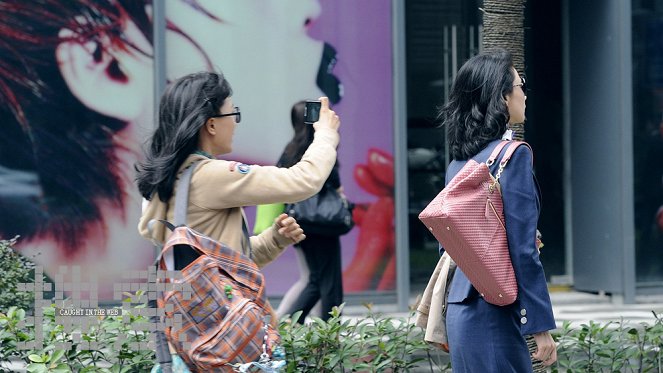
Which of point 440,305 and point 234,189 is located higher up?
point 234,189

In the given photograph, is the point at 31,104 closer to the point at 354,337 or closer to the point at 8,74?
the point at 8,74

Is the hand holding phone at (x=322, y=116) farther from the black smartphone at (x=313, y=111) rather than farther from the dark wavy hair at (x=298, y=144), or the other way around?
the dark wavy hair at (x=298, y=144)

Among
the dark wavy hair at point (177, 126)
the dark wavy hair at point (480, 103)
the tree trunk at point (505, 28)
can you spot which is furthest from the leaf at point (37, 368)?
the tree trunk at point (505, 28)

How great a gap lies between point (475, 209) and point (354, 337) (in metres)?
1.36

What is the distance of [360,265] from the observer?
952cm

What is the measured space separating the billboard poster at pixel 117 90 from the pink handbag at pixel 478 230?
5.46 meters

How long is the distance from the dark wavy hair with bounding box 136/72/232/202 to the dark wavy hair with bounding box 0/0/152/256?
18.2 ft

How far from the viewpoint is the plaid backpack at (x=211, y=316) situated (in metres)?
3.09

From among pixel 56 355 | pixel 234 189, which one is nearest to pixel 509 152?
pixel 234 189

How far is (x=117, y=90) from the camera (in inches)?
350

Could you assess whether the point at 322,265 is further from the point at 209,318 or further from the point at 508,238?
the point at 209,318

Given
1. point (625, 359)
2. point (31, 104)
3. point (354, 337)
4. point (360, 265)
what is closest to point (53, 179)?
point (31, 104)

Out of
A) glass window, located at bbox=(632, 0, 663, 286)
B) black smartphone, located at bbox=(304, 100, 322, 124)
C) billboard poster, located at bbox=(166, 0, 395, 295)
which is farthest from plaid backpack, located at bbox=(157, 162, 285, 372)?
glass window, located at bbox=(632, 0, 663, 286)

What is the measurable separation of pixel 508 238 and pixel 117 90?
5.96m
